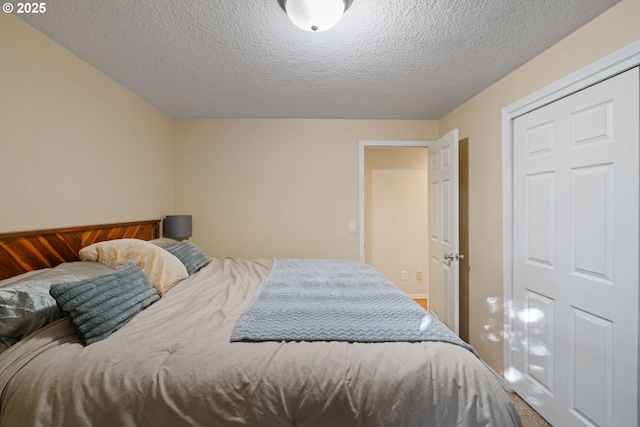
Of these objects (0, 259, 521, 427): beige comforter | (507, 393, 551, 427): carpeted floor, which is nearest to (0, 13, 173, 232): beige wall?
(0, 259, 521, 427): beige comforter

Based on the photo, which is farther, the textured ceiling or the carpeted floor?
the carpeted floor

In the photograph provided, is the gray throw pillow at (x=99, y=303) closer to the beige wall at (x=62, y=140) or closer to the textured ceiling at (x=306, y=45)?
the beige wall at (x=62, y=140)

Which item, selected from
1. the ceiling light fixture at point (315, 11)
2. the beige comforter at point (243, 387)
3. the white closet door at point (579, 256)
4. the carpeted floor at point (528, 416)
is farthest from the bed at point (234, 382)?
the ceiling light fixture at point (315, 11)

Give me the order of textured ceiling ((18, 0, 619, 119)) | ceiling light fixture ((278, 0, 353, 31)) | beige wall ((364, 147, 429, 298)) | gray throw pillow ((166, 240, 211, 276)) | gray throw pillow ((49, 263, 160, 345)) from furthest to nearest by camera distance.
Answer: beige wall ((364, 147, 429, 298))
gray throw pillow ((166, 240, 211, 276))
textured ceiling ((18, 0, 619, 119))
ceiling light fixture ((278, 0, 353, 31))
gray throw pillow ((49, 263, 160, 345))

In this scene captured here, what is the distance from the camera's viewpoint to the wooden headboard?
140cm

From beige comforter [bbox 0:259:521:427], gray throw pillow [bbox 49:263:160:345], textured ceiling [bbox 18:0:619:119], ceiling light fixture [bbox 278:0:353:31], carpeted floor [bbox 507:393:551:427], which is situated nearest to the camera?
beige comforter [bbox 0:259:521:427]

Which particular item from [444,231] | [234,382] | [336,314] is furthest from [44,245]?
[444,231]

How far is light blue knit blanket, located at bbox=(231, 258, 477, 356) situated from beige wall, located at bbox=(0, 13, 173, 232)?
143cm

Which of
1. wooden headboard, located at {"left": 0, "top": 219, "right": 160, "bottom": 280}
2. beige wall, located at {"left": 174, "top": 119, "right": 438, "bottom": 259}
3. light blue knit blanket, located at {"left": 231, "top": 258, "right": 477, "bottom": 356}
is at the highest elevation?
beige wall, located at {"left": 174, "top": 119, "right": 438, "bottom": 259}

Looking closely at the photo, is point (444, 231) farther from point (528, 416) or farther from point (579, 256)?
point (528, 416)

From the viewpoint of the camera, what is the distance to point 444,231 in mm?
2631

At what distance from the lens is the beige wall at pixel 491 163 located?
156 centimetres

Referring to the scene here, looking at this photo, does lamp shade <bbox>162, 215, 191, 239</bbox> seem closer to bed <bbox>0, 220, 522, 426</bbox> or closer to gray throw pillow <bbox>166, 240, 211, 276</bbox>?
gray throw pillow <bbox>166, 240, 211, 276</bbox>

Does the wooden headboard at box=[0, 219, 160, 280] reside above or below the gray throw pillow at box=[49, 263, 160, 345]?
above
